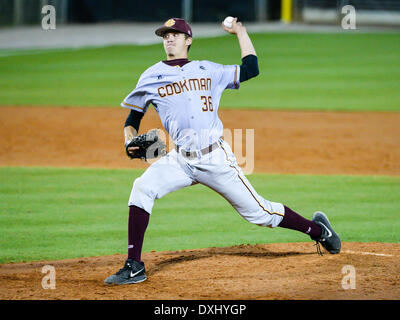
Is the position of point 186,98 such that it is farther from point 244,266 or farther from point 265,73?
point 265,73

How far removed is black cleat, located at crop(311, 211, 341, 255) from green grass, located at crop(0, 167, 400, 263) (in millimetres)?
870

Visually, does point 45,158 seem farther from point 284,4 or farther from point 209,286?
point 284,4

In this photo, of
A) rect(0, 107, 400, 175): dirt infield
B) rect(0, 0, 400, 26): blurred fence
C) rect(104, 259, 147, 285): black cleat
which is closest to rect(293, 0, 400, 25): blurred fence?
rect(0, 0, 400, 26): blurred fence

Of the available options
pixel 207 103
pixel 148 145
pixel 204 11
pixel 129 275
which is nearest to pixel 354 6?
pixel 204 11

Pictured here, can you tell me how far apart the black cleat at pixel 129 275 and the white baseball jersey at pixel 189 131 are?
1.30 feet

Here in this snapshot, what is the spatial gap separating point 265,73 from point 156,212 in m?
11.5

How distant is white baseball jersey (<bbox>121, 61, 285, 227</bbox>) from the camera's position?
506cm

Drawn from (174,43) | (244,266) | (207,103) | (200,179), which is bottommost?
(244,266)

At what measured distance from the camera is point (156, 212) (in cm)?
765

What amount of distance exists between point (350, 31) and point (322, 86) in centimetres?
870

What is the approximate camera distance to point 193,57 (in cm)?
1877

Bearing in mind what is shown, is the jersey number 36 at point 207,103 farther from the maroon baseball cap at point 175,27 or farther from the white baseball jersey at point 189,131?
the maroon baseball cap at point 175,27

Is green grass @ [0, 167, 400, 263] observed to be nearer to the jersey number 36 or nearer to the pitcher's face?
the jersey number 36
